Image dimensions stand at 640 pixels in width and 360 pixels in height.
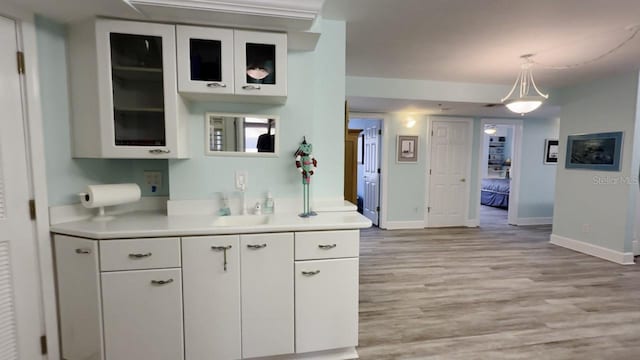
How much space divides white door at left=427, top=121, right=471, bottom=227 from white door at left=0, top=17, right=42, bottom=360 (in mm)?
5472

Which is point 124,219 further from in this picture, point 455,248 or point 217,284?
point 455,248

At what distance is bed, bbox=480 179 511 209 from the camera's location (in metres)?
7.49

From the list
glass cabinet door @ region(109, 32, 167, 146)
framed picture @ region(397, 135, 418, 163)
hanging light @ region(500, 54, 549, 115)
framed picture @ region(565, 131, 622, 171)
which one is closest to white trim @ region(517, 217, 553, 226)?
framed picture @ region(565, 131, 622, 171)

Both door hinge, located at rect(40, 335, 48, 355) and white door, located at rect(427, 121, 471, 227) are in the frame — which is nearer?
door hinge, located at rect(40, 335, 48, 355)

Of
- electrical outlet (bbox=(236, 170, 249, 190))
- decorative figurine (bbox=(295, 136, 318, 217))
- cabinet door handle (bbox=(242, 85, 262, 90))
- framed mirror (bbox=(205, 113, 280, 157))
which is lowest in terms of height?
electrical outlet (bbox=(236, 170, 249, 190))

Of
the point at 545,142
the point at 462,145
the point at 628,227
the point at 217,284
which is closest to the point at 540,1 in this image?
the point at 217,284

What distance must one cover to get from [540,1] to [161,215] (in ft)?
9.67

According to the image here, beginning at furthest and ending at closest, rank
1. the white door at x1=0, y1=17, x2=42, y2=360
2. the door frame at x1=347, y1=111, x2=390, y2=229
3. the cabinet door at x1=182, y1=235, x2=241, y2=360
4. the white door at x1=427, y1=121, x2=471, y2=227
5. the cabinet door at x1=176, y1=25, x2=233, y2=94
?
the white door at x1=427, y1=121, x2=471, y2=227
the door frame at x1=347, y1=111, x2=390, y2=229
the cabinet door at x1=176, y1=25, x2=233, y2=94
the cabinet door at x1=182, y1=235, x2=241, y2=360
the white door at x1=0, y1=17, x2=42, y2=360

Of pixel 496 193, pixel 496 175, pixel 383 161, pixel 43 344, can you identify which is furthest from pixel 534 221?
pixel 43 344

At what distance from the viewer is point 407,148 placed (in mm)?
5500

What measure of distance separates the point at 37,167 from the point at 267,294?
151 cm

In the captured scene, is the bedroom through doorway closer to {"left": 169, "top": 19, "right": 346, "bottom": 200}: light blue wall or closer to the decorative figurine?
{"left": 169, "top": 19, "right": 346, "bottom": 200}: light blue wall

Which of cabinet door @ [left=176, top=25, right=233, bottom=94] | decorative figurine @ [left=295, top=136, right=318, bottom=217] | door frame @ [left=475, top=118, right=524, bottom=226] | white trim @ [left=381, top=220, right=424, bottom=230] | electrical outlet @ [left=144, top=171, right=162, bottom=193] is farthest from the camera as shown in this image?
door frame @ [left=475, top=118, right=524, bottom=226]

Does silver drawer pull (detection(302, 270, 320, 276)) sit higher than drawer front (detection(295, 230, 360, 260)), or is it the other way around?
drawer front (detection(295, 230, 360, 260))
